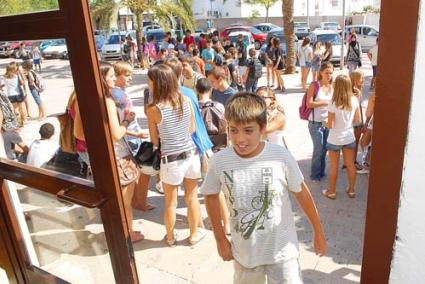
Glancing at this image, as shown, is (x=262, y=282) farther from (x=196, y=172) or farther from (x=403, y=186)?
(x=196, y=172)

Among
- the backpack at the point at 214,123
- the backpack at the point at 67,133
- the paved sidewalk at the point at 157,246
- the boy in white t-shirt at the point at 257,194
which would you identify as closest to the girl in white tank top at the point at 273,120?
the backpack at the point at 214,123

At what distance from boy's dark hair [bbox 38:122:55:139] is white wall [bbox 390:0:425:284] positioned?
147 inches

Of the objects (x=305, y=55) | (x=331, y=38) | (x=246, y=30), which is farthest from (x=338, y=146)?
(x=246, y=30)

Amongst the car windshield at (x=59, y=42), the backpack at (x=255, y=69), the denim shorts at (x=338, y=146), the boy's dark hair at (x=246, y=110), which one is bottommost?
the denim shorts at (x=338, y=146)

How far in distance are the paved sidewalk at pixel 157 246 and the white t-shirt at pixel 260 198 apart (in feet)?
2.78

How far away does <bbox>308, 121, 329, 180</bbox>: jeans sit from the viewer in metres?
4.66

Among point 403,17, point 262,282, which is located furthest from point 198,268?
point 403,17

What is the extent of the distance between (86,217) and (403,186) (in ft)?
8.48

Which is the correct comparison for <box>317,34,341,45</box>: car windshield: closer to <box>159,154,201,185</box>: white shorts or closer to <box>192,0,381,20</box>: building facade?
<box>159,154,201,185</box>: white shorts

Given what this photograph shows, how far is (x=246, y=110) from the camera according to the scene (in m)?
1.94

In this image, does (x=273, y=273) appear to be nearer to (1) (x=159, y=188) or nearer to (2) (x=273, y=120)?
(2) (x=273, y=120)

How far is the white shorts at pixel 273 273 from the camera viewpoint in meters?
2.03

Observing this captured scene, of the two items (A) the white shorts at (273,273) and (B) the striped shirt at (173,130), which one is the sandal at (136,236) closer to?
(B) the striped shirt at (173,130)

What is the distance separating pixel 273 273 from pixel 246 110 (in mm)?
843
